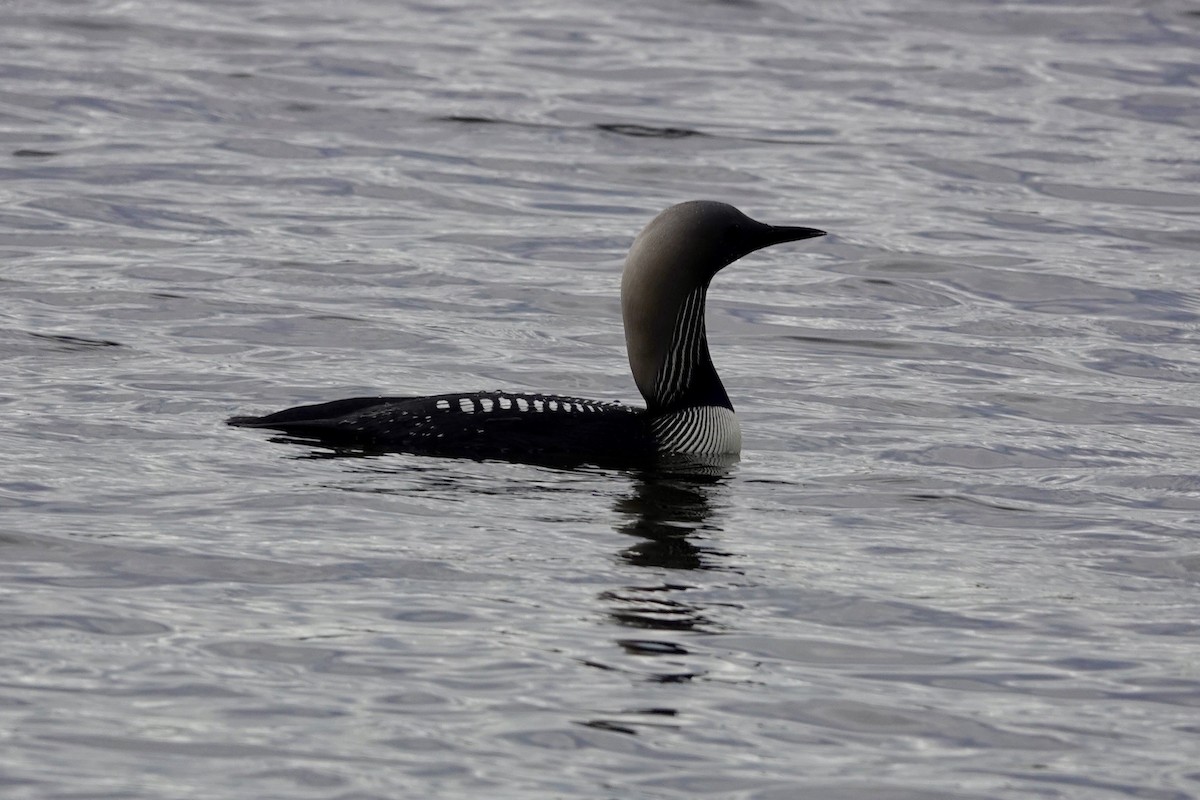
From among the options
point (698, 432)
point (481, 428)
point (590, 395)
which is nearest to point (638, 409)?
point (698, 432)

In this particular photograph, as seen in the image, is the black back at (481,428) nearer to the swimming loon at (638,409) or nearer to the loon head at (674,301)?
the swimming loon at (638,409)

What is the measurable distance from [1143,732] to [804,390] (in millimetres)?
3726

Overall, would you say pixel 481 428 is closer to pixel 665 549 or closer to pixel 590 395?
pixel 665 549

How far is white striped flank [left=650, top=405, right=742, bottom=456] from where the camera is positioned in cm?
679

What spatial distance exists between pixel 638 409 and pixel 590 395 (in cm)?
104

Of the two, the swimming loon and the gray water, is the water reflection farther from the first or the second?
the swimming loon

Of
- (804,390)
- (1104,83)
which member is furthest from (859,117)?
(804,390)

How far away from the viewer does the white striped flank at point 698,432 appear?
6789 millimetres

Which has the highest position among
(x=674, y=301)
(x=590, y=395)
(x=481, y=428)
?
(x=674, y=301)

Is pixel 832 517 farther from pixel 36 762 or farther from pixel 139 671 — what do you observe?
pixel 36 762

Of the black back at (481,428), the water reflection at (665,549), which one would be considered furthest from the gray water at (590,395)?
the black back at (481,428)

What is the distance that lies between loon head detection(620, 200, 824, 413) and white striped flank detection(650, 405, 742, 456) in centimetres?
5

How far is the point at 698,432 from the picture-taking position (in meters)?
6.82

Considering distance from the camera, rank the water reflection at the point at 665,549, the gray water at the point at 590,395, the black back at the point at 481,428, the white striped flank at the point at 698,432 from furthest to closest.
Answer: the white striped flank at the point at 698,432
the black back at the point at 481,428
the water reflection at the point at 665,549
the gray water at the point at 590,395
